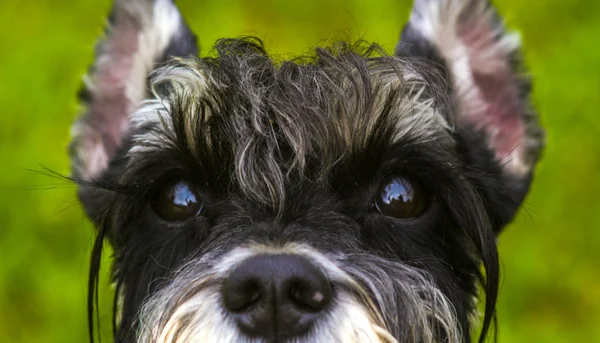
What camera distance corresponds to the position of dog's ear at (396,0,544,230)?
4.86 meters

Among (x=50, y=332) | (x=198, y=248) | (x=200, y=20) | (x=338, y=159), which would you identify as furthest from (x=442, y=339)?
(x=200, y=20)

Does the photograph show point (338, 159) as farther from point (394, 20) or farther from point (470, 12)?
point (394, 20)

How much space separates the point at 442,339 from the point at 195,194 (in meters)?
1.49

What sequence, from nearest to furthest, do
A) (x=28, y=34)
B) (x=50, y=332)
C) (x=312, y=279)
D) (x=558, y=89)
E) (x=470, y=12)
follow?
1. (x=312, y=279)
2. (x=470, y=12)
3. (x=50, y=332)
4. (x=558, y=89)
5. (x=28, y=34)

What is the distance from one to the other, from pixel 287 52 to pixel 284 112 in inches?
188

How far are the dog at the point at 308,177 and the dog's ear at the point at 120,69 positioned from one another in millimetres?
11

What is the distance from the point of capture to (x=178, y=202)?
4.33m

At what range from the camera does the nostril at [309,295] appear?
3426 millimetres

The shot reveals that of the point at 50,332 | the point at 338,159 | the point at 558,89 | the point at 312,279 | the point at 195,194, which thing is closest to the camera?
the point at 312,279

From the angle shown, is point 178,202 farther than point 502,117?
No

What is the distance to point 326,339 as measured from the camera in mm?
3484

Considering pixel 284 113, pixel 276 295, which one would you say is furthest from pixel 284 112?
pixel 276 295

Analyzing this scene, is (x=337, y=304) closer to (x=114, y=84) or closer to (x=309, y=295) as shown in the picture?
(x=309, y=295)

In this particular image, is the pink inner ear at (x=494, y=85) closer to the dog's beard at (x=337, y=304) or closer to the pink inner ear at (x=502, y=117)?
the pink inner ear at (x=502, y=117)
